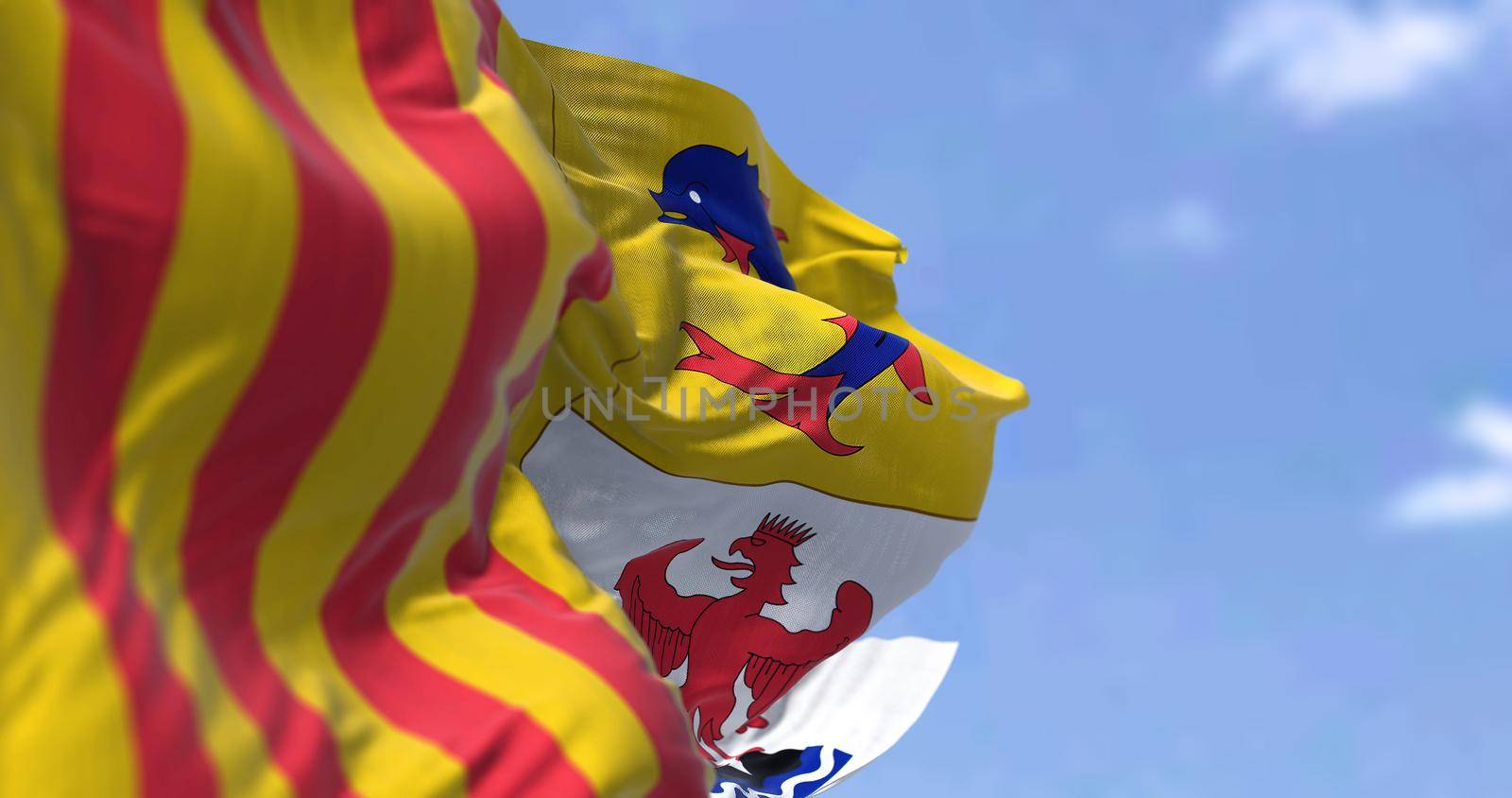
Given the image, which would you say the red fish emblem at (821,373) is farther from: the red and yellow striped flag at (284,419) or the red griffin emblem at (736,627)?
the red and yellow striped flag at (284,419)

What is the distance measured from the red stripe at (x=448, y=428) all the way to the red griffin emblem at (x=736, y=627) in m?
1.70

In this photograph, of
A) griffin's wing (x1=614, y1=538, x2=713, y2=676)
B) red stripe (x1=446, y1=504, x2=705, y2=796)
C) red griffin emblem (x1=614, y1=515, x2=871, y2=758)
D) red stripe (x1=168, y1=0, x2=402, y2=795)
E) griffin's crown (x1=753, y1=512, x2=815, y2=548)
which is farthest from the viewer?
griffin's crown (x1=753, y1=512, x2=815, y2=548)

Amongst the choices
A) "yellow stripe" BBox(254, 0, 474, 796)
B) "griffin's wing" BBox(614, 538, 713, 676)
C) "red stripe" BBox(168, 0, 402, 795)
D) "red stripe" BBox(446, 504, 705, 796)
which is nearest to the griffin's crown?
"griffin's wing" BBox(614, 538, 713, 676)

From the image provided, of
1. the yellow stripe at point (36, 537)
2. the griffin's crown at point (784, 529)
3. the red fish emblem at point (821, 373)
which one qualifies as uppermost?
the red fish emblem at point (821, 373)

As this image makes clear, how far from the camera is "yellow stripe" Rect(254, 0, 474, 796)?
2.65 metres

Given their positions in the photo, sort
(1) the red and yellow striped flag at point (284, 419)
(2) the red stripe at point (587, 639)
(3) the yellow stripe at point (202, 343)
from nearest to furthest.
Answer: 1. (1) the red and yellow striped flag at point (284, 419)
2. (3) the yellow stripe at point (202, 343)
3. (2) the red stripe at point (587, 639)

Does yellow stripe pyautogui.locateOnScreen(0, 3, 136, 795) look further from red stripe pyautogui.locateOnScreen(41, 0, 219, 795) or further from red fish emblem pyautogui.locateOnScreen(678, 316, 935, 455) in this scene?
red fish emblem pyautogui.locateOnScreen(678, 316, 935, 455)

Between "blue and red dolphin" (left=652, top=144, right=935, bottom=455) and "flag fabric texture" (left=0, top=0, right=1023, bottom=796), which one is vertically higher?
"blue and red dolphin" (left=652, top=144, right=935, bottom=455)

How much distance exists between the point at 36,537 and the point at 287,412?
596 mm

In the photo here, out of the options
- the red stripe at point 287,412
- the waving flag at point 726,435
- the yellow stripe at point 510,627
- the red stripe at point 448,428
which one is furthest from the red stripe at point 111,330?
the waving flag at point 726,435

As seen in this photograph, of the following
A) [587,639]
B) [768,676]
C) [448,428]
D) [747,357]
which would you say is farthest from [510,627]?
[768,676]

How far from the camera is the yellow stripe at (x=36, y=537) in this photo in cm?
205

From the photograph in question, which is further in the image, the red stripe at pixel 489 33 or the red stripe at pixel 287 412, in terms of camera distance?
the red stripe at pixel 489 33

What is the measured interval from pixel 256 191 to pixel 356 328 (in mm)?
364
